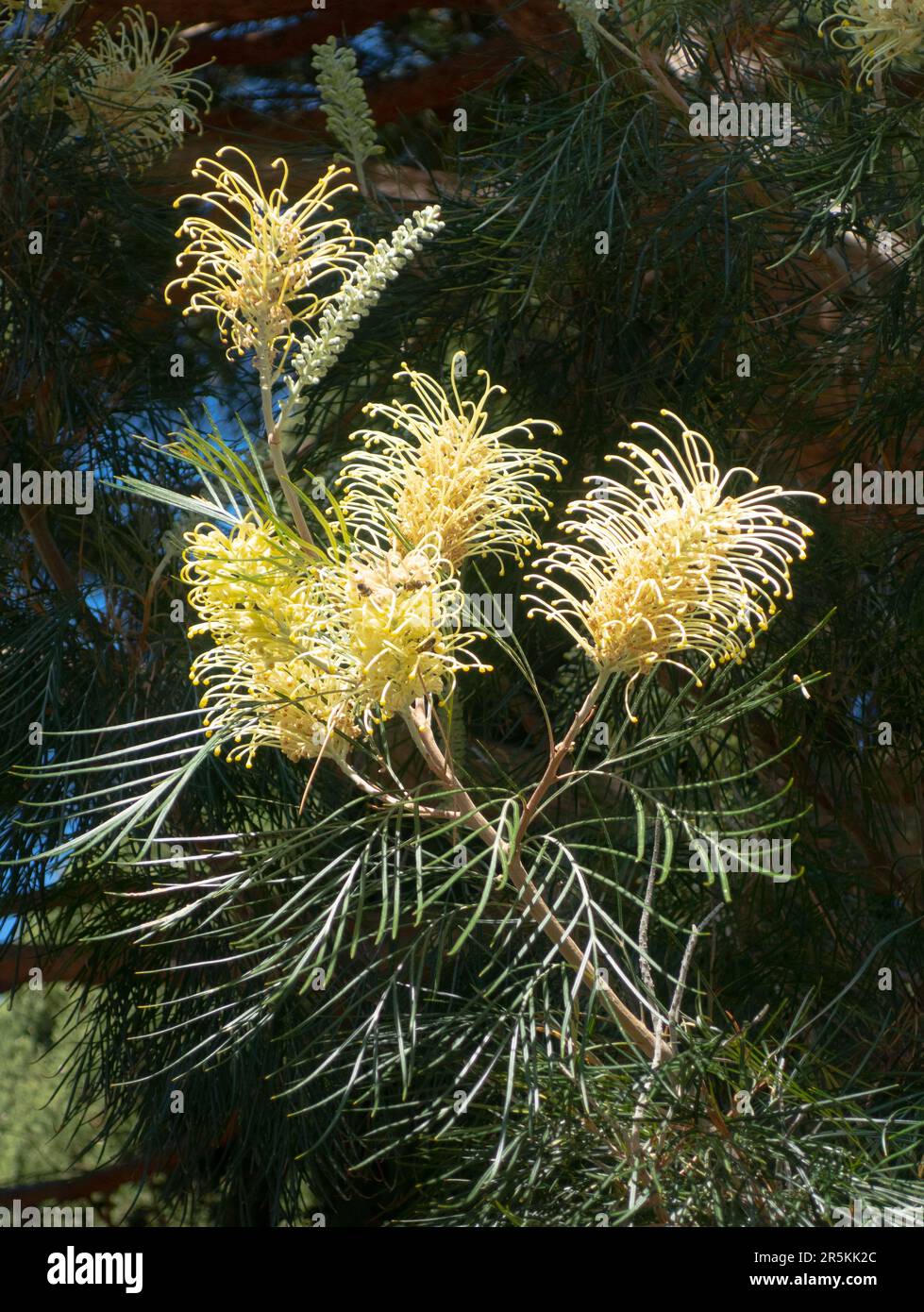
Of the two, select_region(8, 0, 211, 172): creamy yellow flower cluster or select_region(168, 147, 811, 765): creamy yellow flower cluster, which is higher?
select_region(8, 0, 211, 172): creamy yellow flower cluster

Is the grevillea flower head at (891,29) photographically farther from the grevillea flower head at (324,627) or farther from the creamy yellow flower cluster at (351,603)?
the grevillea flower head at (324,627)

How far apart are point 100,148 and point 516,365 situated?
66 cm

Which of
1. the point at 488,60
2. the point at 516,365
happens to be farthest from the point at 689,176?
the point at 488,60

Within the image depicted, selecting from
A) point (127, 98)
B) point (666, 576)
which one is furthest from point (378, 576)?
point (127, 98)

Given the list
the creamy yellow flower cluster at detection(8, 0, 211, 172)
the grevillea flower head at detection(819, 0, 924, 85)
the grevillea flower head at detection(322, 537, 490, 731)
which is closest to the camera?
the grevillea flower head at detection(322, 537, 490, 731)

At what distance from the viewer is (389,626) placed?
81 centimetres

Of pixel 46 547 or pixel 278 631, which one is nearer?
pixel 278 631

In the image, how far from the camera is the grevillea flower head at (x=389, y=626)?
81 cm

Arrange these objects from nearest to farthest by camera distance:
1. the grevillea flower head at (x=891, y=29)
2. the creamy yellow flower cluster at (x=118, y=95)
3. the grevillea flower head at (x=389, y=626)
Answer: the grevillea flower head at (x=389, y=626)
the grevillea flower head at (x=891, y=29)
the creamy yellow flower cluster at (x=118, y=95)

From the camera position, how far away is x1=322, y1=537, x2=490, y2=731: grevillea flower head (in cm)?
81

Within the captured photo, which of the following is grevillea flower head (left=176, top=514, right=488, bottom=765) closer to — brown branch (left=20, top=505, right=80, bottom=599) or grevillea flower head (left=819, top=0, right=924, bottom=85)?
grevillea flower head (left=819, top=0, right=924, bottom=85)

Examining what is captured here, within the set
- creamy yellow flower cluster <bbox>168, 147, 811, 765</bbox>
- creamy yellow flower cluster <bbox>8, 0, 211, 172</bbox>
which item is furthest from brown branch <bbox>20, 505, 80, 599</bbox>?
creamy yellow flower cluster <bbox>168, 147, 811, 765</bbox>

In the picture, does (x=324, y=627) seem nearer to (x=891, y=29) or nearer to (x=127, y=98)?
(x=891, y=29)

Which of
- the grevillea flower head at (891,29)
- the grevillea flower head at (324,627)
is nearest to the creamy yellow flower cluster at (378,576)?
the grevillea flower head at (324,627)
